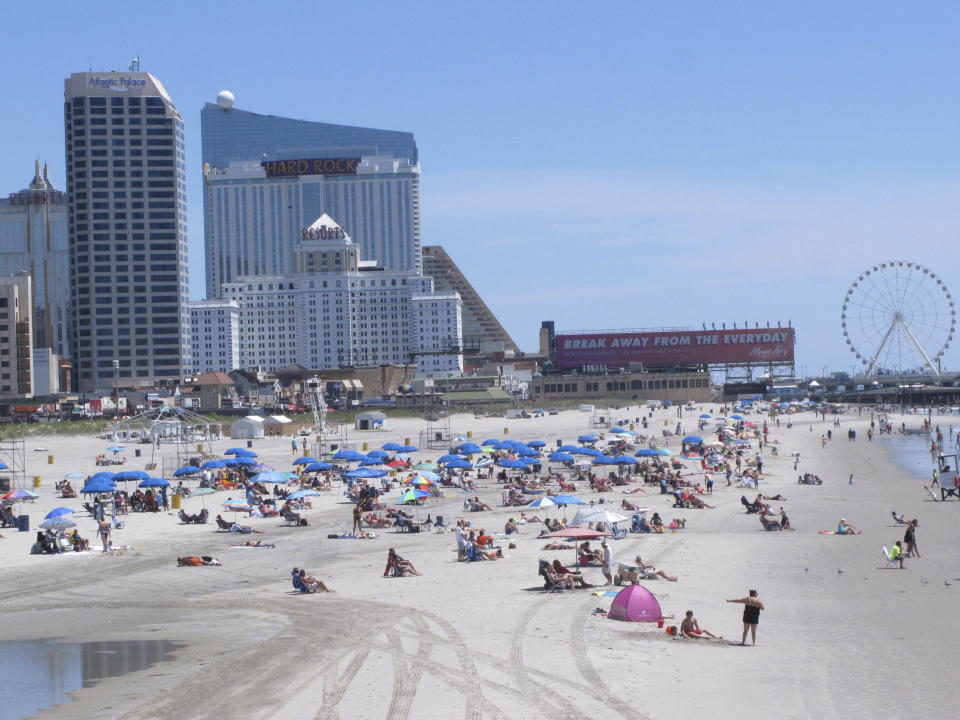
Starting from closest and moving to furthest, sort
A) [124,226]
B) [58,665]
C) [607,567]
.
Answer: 1. [58,665]
2. [607,567]
3. [124,226]

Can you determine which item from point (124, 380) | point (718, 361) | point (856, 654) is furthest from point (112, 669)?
point (718, 361)

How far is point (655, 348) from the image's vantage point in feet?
566

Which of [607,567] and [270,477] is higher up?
[270,477]

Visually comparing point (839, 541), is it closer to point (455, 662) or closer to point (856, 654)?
point (856, 654)

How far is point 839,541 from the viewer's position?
106 ft

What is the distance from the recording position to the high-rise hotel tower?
159250 mm

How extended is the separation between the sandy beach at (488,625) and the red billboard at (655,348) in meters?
134

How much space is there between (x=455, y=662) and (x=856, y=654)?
6.04 meters

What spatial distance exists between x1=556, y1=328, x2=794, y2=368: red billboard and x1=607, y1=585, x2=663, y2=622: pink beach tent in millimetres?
151138

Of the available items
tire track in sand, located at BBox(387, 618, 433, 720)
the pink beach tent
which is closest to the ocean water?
tire track in sand, located at BBox(387, 618, 433, 720)

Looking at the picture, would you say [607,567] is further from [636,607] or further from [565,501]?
[565,501]

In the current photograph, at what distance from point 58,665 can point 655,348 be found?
6186 inches

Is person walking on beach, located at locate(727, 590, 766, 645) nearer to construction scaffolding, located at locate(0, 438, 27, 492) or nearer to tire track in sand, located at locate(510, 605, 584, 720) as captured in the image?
tire track in sand, located at locate(510, 605, 584, 720)

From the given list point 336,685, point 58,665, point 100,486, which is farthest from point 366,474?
point 336,685
